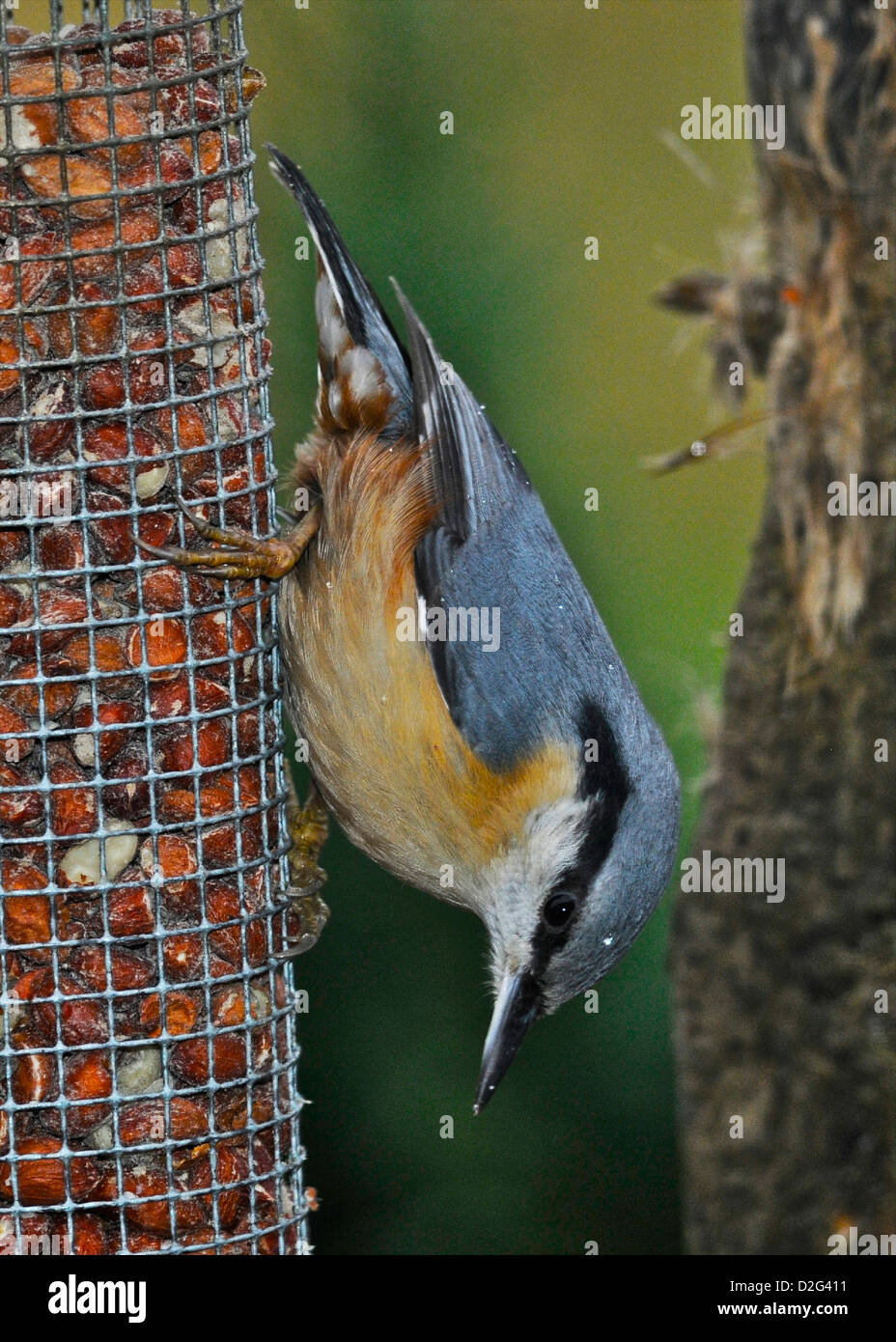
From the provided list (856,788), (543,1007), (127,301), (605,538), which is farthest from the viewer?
(605,538)

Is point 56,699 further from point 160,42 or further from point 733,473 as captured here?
point 733,473

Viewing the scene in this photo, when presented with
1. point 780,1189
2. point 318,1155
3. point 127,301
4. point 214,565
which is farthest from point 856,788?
point 127,301

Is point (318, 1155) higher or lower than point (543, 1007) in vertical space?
lower

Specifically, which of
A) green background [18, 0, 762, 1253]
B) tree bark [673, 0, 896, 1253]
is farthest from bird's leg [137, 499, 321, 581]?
tree bark [673, 0, 896, 1253]

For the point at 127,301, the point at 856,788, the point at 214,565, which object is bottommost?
the point at 856,788

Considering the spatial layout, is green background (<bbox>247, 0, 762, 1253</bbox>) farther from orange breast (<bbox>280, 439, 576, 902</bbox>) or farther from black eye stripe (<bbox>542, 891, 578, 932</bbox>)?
black eye stripe (<bbox>542, 891, 578, 932</bbox>)

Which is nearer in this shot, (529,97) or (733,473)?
(529,97)

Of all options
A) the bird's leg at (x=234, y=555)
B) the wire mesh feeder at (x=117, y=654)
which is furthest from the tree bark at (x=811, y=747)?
the wire mesh feeder at (x=117, y=654)

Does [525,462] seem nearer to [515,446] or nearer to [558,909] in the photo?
[515,446]
